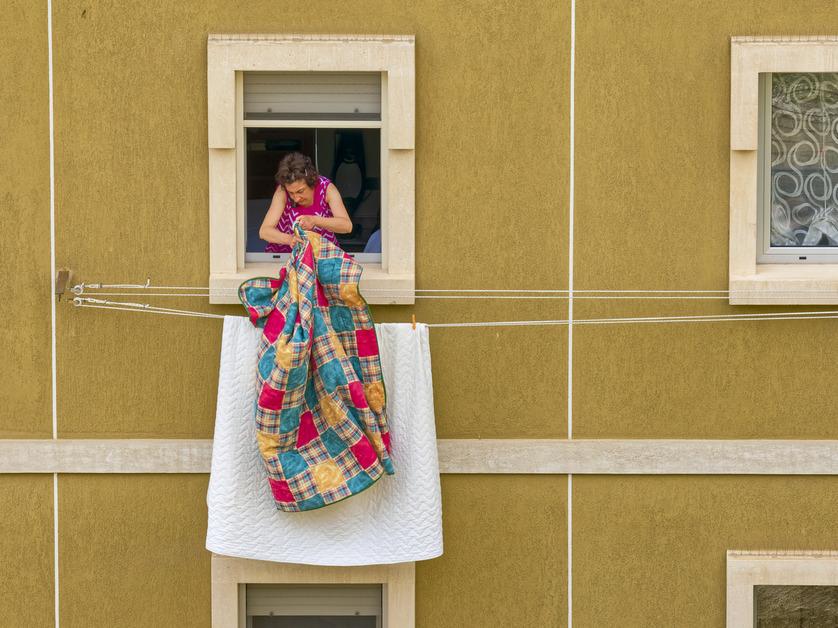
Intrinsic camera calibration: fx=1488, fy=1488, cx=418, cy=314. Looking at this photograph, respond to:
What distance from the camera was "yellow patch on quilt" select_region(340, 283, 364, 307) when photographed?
273 inches

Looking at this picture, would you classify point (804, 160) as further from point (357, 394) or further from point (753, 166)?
point (357, 394)

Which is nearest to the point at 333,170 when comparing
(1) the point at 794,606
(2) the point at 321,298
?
(2) the point at 321,298

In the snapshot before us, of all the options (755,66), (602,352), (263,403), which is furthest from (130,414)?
(755,66)

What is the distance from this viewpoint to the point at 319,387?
7.01 meters

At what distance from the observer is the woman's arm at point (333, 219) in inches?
287

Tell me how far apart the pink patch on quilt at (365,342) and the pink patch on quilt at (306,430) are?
0.38m

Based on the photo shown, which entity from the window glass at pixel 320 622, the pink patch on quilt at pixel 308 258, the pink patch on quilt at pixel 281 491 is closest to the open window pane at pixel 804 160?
the pink patch on quilt at pixel 308 258

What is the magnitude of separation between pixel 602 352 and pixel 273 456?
1722 mm

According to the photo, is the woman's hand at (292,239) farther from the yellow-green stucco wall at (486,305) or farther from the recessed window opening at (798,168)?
the recessed window opening at (798,168)

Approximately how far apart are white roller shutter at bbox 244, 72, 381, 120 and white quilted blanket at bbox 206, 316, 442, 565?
3.50 ft

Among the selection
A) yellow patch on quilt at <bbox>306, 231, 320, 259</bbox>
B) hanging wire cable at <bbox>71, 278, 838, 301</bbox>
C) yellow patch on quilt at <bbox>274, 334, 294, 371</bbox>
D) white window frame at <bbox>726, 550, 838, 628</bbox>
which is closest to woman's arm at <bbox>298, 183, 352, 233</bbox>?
yellow patch on quilt at <bbox>306, 231, 320, 259</bbox>

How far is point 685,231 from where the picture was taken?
24.1 feet

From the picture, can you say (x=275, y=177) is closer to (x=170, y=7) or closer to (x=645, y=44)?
(x=170, y=7)

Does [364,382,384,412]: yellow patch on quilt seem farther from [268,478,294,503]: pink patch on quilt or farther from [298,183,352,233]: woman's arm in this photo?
[298,183,352,233]: woman's arm
